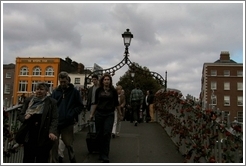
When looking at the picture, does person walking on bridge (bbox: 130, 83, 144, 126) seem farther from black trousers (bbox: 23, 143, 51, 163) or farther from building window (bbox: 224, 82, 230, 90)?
building window (bbox: 224, 82, 230, 90)

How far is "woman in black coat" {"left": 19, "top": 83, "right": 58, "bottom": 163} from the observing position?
489 centimetres

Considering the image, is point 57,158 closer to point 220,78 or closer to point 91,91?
point 91,91

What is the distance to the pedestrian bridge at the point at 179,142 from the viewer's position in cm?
455

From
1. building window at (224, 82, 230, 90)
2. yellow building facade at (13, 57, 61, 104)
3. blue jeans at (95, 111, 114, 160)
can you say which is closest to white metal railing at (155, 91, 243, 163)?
blue jeans at (95, 111, 114, 160)

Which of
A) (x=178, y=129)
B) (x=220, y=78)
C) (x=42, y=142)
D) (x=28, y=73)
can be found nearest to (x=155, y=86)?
(x=220, y=78)

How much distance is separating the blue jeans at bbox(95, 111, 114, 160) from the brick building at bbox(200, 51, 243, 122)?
6456cm

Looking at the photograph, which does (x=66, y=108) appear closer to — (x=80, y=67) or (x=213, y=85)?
(x=80, y=67)

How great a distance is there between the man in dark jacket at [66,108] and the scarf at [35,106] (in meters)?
0.98

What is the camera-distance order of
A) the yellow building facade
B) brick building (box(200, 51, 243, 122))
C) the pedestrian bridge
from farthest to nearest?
1. brick building (box(200, 51, 243, 122))
2. the yellow building facade
3. the pedestrian bridge

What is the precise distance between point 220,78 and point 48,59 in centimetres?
3675

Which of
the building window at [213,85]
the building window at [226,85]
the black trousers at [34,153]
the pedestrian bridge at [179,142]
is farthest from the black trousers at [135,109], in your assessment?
the building window at [226,85]

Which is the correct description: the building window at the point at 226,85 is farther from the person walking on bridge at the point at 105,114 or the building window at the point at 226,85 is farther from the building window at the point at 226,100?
the person walking on bridge at the point at 105,114

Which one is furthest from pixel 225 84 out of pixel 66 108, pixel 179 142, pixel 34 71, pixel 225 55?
pixel 66 108

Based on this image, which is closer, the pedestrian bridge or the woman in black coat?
the pedestrian bridge
